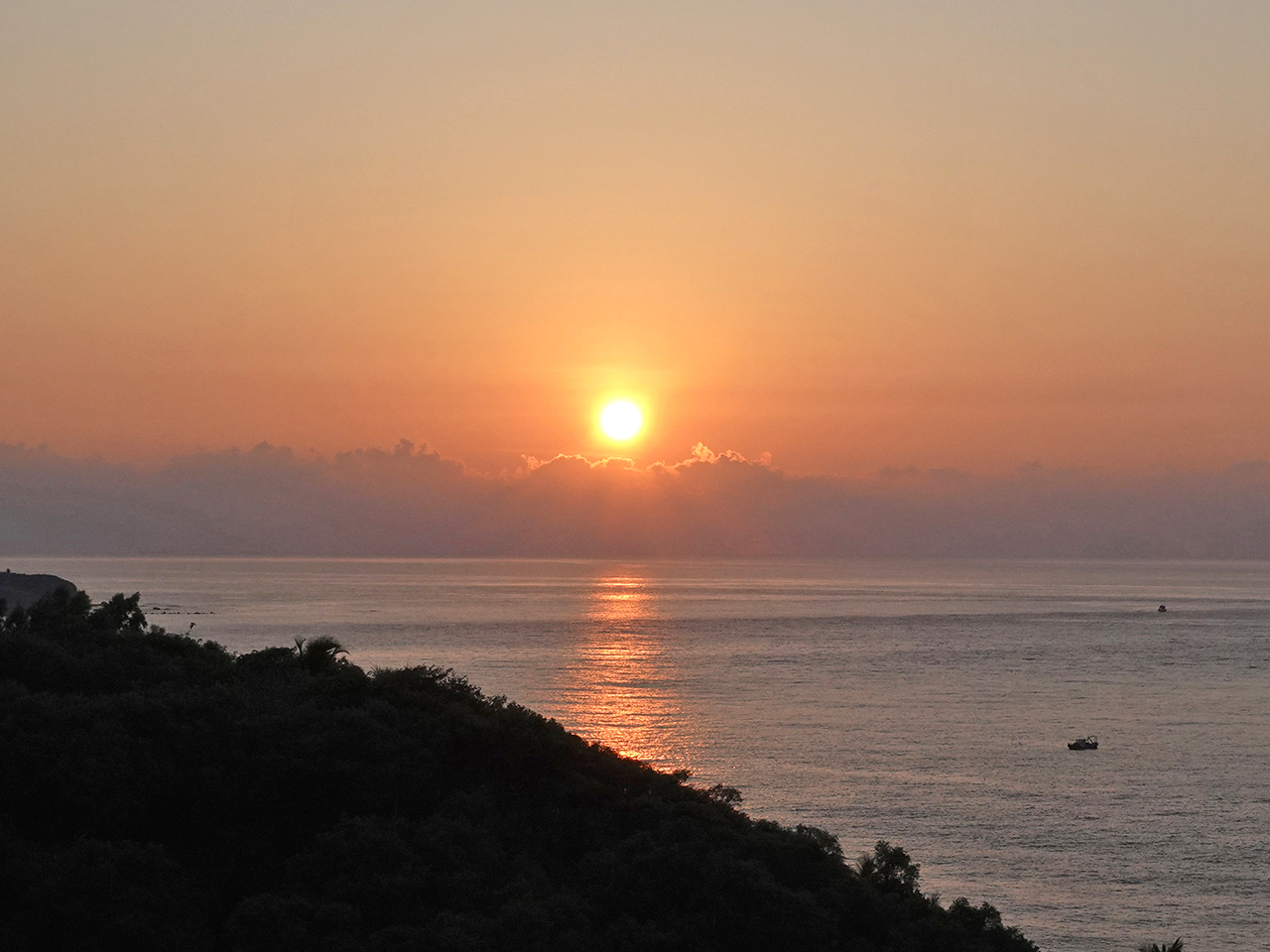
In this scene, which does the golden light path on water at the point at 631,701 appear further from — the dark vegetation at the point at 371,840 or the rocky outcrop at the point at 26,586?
the rocky outcrop at the point at 26,586

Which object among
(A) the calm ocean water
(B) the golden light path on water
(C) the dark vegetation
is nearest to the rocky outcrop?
(A) the calm ocean water

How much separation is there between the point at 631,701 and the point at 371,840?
3051 inches

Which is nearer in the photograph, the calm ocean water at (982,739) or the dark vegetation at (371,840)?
the dark vegetation at (371,840)

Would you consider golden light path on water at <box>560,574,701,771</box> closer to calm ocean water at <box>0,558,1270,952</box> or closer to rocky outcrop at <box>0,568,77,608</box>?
calm ocean water at <box>0,558,1270,952</box>

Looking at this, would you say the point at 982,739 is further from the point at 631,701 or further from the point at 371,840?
the point at 371,840

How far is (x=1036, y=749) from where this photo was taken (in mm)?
84500

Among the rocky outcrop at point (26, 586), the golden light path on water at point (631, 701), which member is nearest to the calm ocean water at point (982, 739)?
the golden light path on water at point (631, 701)

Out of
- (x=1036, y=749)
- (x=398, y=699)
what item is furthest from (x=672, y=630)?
(x=398, y=699)

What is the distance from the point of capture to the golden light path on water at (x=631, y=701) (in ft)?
276

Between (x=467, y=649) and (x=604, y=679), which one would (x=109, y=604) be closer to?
(x=604, y=679)

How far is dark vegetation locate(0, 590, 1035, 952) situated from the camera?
89.7 feet

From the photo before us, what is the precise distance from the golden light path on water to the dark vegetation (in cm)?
4022

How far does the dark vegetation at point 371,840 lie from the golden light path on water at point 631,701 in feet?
132

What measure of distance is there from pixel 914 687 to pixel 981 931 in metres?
81.8
